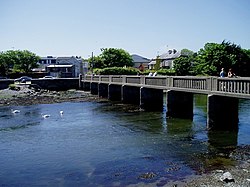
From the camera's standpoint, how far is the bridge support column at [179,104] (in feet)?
69.7

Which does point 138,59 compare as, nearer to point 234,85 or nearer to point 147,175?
point 234,85

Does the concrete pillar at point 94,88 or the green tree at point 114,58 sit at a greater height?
the green tree at point 114,58

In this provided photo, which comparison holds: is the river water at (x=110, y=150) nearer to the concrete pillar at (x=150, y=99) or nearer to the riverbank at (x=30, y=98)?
the concrete pillar at (x=150, y=99)

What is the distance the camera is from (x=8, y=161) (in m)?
12.0

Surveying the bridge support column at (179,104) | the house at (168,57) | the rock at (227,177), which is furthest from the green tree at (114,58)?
the rock at (227,177)

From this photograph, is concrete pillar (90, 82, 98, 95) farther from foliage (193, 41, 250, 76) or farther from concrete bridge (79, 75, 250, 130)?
foliage (193, 41, 250, 76)

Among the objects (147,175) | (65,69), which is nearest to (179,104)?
(147,175)

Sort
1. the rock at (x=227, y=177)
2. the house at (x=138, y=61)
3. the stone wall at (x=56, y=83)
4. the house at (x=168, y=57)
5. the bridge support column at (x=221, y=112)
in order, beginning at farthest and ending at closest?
the house at (x=138, y=61) → the house at (x=168, y=57) → the stone wall at (x=56, y=83) → the bridge support column at (x=221, y=112) → the rock at (x=227, y=177)

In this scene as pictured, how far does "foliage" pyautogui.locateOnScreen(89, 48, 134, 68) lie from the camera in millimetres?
81750

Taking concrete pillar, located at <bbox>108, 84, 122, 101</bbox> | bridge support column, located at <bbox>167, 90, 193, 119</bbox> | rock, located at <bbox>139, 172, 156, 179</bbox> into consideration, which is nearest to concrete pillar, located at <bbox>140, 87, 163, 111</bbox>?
bridge support column, located at <bbox>167, 90, 193, 119</bbox>

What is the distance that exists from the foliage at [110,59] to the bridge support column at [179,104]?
200 feet

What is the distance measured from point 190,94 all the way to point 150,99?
5488 millimetres

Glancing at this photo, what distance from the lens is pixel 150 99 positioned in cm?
2627

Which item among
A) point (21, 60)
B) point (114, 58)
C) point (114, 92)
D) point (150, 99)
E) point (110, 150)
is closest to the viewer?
point (110, 150)
